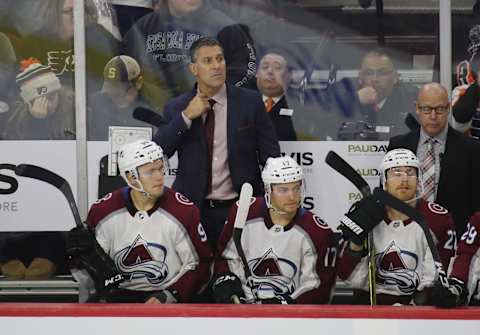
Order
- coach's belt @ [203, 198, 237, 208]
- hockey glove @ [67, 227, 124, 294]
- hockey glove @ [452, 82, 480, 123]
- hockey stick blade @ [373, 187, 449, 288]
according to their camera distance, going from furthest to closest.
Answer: hockey glove @ [452, 82, 480, 123] → coach's belt @ [203, 198, 237, 208] → hockey glove @ [67, 227, 124, 294] → hockey stick blade @ [373, 187, 449, 288]

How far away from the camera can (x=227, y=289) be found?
4.55 metres

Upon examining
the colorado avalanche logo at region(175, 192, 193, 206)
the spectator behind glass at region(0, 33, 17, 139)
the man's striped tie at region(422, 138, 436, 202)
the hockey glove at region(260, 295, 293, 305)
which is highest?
the spectator behind glass at region(0, 33, 17, 139)

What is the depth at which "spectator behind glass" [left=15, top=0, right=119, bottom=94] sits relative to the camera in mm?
5773

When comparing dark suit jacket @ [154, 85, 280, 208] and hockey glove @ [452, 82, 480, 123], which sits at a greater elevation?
hockey glove @ [452, 82, 480, 123]

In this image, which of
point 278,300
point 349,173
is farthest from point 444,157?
point 278,300

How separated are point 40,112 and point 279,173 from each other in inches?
58.6

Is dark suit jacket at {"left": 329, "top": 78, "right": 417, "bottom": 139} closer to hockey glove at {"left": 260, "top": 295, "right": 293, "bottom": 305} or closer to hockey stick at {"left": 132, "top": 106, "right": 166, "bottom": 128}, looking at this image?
hockey stick at {"left": 132, "top": 106, "right": 166, "bottom": 128}

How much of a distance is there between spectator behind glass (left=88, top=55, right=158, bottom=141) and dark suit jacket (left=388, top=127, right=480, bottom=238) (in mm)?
1277

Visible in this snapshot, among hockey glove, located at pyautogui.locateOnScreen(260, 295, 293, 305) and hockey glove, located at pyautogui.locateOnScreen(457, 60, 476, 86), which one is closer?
hockey glove, located at pyautogui.locateOnScreen(260, 295, 293, 305)

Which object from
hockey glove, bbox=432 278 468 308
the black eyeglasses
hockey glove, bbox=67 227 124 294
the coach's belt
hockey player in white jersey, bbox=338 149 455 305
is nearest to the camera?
hockey glove, bbox=432 278 468 308

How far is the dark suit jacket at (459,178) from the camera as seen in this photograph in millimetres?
5312

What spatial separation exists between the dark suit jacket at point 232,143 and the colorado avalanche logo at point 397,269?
833 millimetres

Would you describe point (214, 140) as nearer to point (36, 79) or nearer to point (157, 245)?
point (157, 245)

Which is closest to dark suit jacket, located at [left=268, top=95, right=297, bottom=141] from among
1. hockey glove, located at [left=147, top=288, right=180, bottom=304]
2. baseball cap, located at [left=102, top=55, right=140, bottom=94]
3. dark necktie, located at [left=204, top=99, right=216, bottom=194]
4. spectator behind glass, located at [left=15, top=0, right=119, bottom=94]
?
dark necktie, located at [left=204, top=99, right=216, bottom=194]
